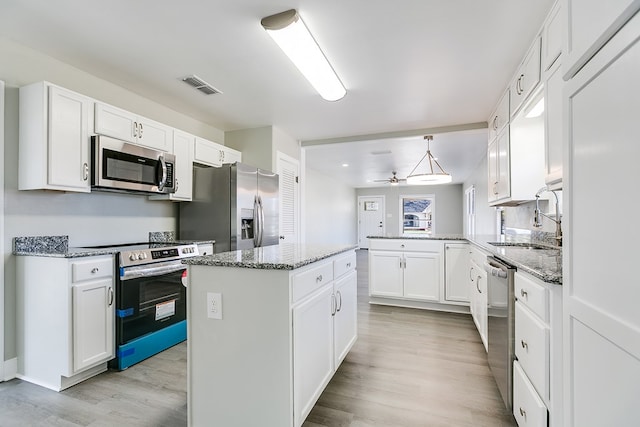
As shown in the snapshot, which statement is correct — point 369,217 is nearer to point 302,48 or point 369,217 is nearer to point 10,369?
point 302,48

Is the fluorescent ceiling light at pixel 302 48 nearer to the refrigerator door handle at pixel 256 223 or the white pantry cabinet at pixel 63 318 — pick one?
the refrigerator door handle at pixel 256 223

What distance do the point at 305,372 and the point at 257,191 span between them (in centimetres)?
244

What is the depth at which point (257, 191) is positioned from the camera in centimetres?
364

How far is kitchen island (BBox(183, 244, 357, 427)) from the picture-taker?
1457 millimetres

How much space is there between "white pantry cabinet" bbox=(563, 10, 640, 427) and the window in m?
10.1

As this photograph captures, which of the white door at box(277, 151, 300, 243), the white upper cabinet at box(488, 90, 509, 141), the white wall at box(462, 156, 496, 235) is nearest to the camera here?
the white upper cabinet at box(488, 90, 509, 141)

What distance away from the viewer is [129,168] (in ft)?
8.85

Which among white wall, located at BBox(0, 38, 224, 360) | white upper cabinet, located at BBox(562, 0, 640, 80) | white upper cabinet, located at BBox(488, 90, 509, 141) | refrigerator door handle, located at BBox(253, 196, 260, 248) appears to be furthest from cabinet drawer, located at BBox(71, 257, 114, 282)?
white upper cabinet, located at BBox(488, 90, 509, 141)

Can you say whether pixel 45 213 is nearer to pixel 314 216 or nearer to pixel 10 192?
pixel 10 192

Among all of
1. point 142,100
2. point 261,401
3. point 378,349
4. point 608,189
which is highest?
point 142,100

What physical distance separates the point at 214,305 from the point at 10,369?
1914mm

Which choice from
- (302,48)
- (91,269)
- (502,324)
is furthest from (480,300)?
(91,269)

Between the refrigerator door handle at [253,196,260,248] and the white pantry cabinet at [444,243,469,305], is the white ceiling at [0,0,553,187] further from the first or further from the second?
the white pantry cabinet at [444,243,469,305]

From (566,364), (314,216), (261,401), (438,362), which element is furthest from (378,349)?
(314,216)
